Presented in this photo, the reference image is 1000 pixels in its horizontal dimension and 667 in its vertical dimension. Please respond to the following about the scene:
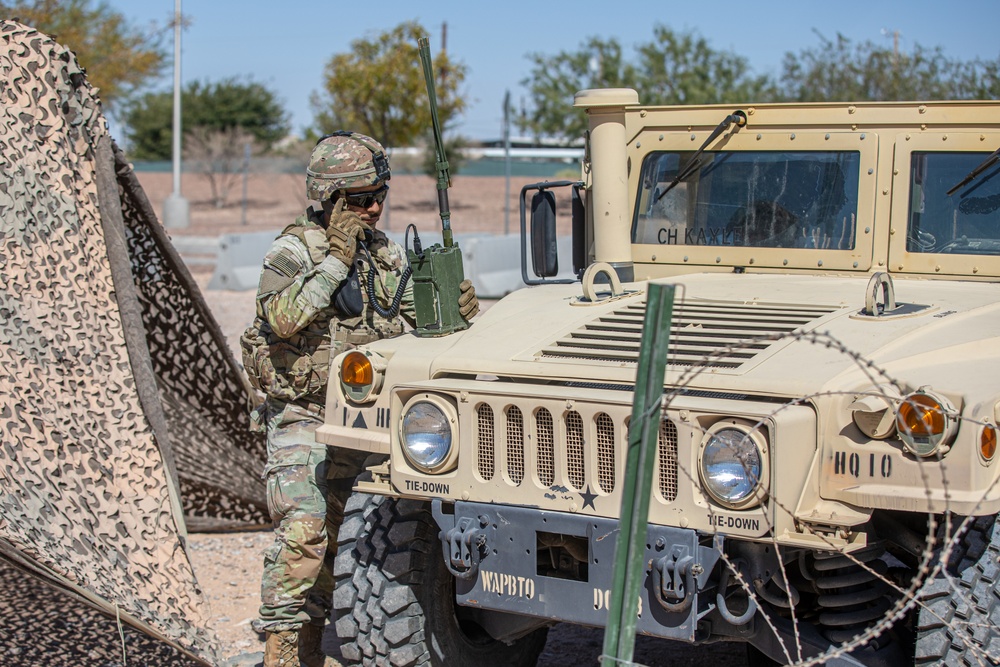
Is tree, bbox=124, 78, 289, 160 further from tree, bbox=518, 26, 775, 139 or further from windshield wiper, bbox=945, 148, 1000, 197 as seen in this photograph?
windshield wiper, bbox=945, 148, 1000, 197

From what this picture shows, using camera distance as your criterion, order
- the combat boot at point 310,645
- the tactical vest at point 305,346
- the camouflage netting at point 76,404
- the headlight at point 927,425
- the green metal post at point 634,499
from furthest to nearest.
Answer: the combat boot at point 310,645
the tactical vest at point 305,346
the camouflage netting at point 76,404
the headlight at point 927,425
the green metal post at point 634,499

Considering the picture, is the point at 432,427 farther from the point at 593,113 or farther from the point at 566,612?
the point at 593,113

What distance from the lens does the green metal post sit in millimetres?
2631

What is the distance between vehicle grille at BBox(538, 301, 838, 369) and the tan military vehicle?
0.04 ft

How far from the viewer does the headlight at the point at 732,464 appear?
10.00ft

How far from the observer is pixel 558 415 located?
10.8ft

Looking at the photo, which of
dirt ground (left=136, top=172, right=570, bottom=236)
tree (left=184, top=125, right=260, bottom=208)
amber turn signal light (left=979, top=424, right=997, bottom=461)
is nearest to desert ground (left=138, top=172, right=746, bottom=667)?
dirt ground (left=136, top=172, right=570, bottom=236)

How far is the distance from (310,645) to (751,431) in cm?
232

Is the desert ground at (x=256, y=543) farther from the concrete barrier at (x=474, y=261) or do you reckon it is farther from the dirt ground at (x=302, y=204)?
the concrete barrier at (x=474, y=261)

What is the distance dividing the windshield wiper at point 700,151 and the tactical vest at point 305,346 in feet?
4.14

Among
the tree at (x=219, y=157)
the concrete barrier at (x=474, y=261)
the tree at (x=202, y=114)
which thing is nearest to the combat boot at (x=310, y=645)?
the concrete barrier at (x=474, y=261)

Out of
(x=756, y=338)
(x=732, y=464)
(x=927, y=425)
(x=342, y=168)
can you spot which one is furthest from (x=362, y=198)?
(x=927, y=425)

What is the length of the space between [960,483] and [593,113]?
238cm

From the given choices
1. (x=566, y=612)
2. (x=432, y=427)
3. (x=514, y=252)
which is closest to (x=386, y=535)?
(x=432, y=427)
